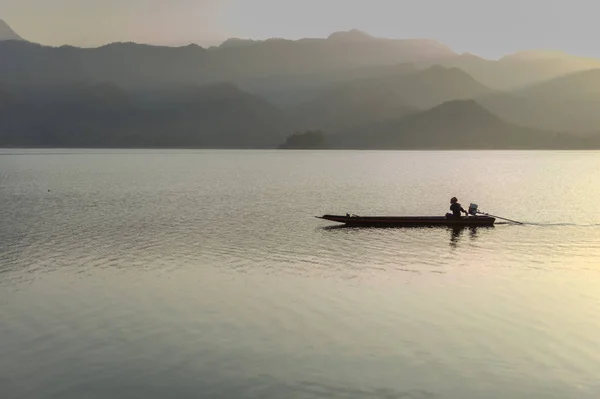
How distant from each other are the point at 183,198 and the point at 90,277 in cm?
6199

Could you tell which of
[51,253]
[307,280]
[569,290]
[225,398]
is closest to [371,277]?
[307,280]

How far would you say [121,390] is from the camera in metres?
19.2

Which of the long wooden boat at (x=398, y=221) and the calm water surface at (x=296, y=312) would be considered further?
the long wooden boat at (x=398, y=221)

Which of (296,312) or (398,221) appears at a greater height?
(398,221)

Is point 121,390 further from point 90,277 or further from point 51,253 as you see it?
point 51,253

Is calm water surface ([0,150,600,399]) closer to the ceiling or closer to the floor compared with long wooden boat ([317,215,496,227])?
closer to the floor

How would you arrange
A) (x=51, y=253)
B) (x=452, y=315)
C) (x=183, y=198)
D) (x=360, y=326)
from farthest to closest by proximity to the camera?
(x=183, y=198) < (x=51, y=253) < (x=452, y=315) < (x=360, y=326)

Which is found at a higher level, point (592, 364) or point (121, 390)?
point (592, 364)

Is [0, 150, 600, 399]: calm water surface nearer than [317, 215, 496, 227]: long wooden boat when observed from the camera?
Yes

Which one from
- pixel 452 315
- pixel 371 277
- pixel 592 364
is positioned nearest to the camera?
pixel 592 364

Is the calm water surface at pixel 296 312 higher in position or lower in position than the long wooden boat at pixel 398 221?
lower

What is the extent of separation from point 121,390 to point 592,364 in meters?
17.6

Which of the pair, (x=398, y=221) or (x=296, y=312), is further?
(x=398, y=221)

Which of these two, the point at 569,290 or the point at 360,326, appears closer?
the point at 360,326
